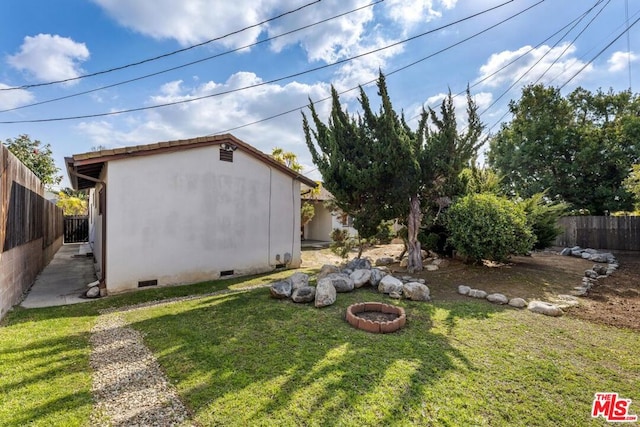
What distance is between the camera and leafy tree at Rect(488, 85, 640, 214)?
16.4 m

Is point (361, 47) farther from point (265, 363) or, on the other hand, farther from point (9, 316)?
point (9, 316)

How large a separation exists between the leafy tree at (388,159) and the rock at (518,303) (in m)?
3.13

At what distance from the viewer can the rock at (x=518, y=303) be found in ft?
20.3

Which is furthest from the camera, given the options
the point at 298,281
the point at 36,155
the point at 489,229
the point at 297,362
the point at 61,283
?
the point at 36,155

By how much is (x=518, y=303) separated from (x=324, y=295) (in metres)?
4.01

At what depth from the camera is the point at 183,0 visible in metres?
→ 8.23

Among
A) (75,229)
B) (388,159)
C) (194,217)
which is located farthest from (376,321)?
(75,229)

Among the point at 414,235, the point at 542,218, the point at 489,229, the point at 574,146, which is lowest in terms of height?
the point at 414,235

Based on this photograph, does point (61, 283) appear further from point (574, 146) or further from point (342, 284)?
point (574, 146)

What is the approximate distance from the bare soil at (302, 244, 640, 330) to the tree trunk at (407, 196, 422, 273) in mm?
355

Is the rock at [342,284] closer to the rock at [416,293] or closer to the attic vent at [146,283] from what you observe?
the rock at [416,293]

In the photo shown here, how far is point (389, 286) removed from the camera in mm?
6750

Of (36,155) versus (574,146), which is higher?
(36,155)

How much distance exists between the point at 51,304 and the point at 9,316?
1.05 meters
